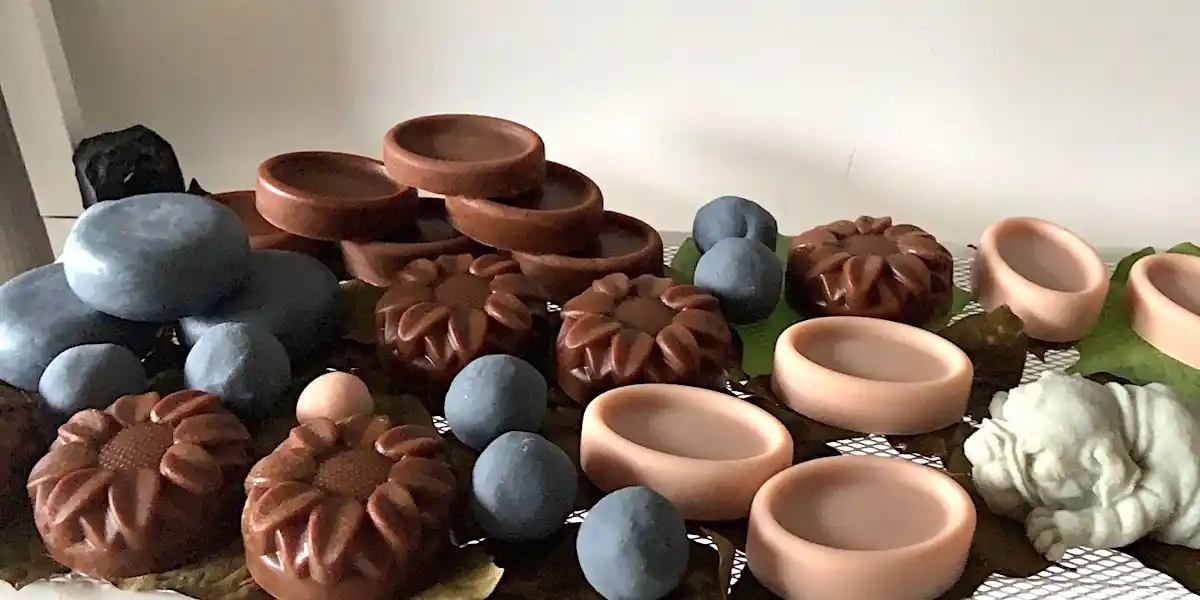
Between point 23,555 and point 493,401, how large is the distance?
0.81 ft

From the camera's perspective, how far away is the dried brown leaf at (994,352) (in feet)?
2.20

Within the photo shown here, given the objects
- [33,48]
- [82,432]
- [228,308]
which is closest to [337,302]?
[228,308]

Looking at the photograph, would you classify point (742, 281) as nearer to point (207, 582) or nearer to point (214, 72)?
point (207, 582)

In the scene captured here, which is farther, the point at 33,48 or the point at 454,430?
the point at 33,48

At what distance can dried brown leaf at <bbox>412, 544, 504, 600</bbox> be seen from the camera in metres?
0.51

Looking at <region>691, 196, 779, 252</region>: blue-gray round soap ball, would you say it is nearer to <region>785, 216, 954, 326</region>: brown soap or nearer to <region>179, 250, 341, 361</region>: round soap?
<region>785, 216, 954, 326</region>: brown soap

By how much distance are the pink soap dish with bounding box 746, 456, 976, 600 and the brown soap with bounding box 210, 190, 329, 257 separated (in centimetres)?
38

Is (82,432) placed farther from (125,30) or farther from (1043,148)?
(1043,148)

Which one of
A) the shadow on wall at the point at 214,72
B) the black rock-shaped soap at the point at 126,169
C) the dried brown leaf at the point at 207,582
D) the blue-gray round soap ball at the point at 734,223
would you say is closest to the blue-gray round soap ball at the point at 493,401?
the dried brown leaf at the point at 207,582

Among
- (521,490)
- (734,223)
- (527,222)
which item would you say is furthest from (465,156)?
(521,490)

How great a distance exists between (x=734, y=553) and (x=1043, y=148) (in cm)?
55

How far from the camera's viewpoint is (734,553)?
0.55 meters

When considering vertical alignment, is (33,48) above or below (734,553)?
above

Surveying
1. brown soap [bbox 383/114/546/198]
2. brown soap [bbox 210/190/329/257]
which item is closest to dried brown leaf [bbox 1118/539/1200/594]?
brown soap [bbox 383/114/546/198]
